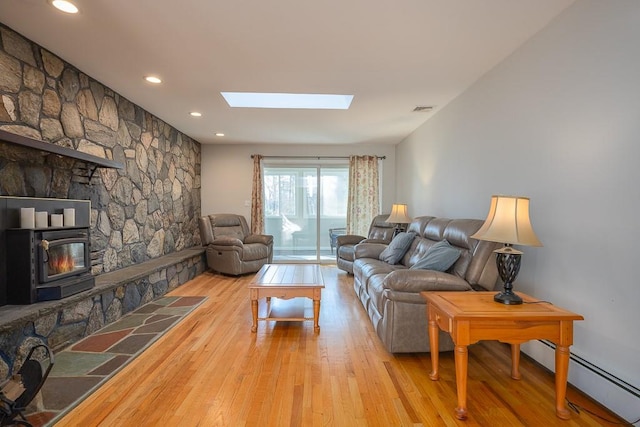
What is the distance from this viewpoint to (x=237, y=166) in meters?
6.34

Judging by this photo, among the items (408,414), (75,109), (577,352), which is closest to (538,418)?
(577,352)

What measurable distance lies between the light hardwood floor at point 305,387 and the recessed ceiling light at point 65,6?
2.42 m

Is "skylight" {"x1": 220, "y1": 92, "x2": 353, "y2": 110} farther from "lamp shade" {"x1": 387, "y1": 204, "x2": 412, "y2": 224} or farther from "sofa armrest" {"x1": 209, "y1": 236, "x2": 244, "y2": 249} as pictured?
"sofa armrest" {"x1": 209, "y1": 236, "x2": 244, "y2": 249}

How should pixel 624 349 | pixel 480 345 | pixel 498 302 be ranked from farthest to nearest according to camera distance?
pixel 480 345 < pixel 498 302 < pixel 624 349

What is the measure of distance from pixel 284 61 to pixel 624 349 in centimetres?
298

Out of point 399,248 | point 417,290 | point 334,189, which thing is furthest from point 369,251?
point 334,189

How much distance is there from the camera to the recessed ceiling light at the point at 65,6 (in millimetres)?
1968

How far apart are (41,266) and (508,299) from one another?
3166 mm

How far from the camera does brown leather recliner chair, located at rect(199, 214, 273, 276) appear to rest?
5.11 meters

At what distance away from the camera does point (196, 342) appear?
2.68 m

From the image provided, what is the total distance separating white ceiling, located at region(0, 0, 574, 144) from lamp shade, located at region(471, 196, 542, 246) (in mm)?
1237

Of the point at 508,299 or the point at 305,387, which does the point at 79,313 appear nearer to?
A: the point at 305,387

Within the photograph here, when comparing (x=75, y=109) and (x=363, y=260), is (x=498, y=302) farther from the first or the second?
(x=75, y=109)

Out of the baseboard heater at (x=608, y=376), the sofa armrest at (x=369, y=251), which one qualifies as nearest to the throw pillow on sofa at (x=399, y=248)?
the sofa armrest at (x=369, y=251)
